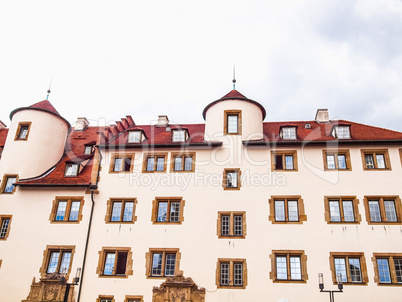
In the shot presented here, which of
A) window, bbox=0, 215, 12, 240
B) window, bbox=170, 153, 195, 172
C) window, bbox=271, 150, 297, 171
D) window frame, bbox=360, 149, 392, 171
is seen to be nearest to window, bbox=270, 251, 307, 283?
window, bbox=271, 150, 297, 171

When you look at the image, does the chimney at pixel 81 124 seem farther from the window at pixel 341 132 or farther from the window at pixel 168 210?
the window at pixel 341 132

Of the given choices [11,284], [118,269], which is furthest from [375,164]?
[11,284]

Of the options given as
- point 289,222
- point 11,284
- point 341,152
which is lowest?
point 11,284

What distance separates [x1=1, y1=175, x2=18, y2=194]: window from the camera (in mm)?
28594

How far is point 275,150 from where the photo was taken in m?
27.9

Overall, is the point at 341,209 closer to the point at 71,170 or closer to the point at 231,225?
the point at 231,225

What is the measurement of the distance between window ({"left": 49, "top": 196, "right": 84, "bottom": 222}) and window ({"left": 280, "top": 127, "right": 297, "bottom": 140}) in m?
15.5

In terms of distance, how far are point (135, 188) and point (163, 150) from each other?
3555mm

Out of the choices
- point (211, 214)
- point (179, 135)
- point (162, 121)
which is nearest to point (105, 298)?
point (211, 214)

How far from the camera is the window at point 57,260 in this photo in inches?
1012

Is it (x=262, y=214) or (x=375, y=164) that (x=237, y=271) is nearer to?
(x=262, y=214)

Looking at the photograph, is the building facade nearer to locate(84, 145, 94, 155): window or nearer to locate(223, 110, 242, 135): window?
locate(223, 110, 242, 135): window

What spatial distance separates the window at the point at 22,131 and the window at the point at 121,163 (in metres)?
7.45

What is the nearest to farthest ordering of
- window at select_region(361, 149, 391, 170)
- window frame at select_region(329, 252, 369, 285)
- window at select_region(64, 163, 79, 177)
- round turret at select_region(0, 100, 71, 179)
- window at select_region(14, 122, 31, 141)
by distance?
window frame at select_region(329, 252, 369, 285) → window at select_region(361, 149, 391, 170) → window at select_region(64, 163, 79, 177) → round turret at select_region(0, 100, 71, 179) → window at select_region(14, 122, 31, 141)
